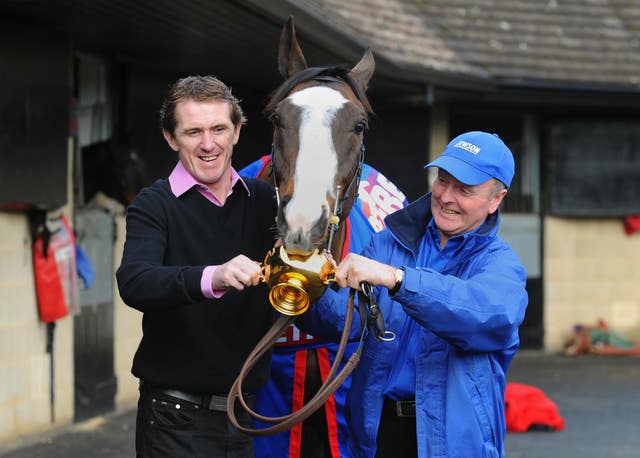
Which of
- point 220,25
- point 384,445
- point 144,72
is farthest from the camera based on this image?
point 144,72

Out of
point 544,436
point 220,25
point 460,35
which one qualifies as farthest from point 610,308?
point 220,25

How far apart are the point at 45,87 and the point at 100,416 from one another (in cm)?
270

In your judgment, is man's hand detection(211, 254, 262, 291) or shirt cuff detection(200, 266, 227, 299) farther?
shirt cuff detection(200, 266, 227, 299)

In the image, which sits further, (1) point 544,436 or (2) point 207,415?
(1) point 544,436

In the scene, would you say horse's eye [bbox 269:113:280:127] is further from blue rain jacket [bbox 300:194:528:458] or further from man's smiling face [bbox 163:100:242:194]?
blue rain jacket [bbox 300:194:528:458]

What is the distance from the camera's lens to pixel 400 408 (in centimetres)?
348

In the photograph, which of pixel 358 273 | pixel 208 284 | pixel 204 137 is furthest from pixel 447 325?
pixel 204 137

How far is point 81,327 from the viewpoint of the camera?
8430 millimetres

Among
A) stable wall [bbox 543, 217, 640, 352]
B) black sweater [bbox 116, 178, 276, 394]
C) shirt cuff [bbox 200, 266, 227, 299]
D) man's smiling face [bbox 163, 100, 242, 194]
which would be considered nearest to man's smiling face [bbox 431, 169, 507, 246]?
black sweater [bbox 116, 178, 276, 394]

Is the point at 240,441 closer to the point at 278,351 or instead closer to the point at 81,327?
the point at 278,351

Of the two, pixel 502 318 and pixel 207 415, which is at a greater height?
pixel 502 318

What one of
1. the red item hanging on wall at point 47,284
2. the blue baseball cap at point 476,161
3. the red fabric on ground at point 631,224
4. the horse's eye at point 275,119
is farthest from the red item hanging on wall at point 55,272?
the red fabric on ground at point 631,224

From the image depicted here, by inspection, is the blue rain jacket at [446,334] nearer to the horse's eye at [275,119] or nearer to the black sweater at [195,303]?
the black sweater at [195,303]

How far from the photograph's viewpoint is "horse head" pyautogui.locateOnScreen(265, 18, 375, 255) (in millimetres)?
2984
